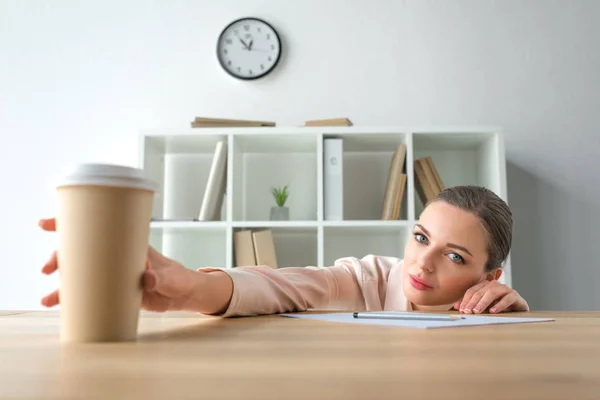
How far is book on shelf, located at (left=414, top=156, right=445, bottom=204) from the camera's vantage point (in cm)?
259

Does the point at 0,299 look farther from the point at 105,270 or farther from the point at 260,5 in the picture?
the point at 105,270

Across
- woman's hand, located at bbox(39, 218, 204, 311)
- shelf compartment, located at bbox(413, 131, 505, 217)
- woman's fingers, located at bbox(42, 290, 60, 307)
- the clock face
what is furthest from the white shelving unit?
woman's fingers, located at bbox(42, 290, 60, 307)

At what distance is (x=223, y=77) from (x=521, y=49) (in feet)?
4.93

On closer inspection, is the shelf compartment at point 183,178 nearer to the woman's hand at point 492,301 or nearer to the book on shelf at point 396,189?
the book on shelf at point 396,189

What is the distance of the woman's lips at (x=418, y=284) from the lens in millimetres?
1289

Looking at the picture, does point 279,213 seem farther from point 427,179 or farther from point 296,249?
point 427,179

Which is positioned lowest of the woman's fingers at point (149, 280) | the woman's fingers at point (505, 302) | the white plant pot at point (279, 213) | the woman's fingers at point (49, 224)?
the woman's fingers at point (505, 302)

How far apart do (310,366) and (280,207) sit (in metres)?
2.33

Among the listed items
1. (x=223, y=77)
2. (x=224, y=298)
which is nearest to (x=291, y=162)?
(x=223, y=77)

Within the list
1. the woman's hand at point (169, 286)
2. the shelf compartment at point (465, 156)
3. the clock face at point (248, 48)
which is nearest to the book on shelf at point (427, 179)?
the shelf compartment at point (465, 156)

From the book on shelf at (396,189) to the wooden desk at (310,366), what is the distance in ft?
6.48

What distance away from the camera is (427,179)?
2.60m

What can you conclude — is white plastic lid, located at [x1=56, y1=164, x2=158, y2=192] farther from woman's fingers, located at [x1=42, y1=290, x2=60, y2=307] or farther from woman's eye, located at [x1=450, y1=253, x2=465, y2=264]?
woman's eye, located at [x1=450, y1=253, x2=465, y2=264]

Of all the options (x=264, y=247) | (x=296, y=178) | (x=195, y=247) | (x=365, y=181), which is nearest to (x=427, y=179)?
(x=365, y=181)
